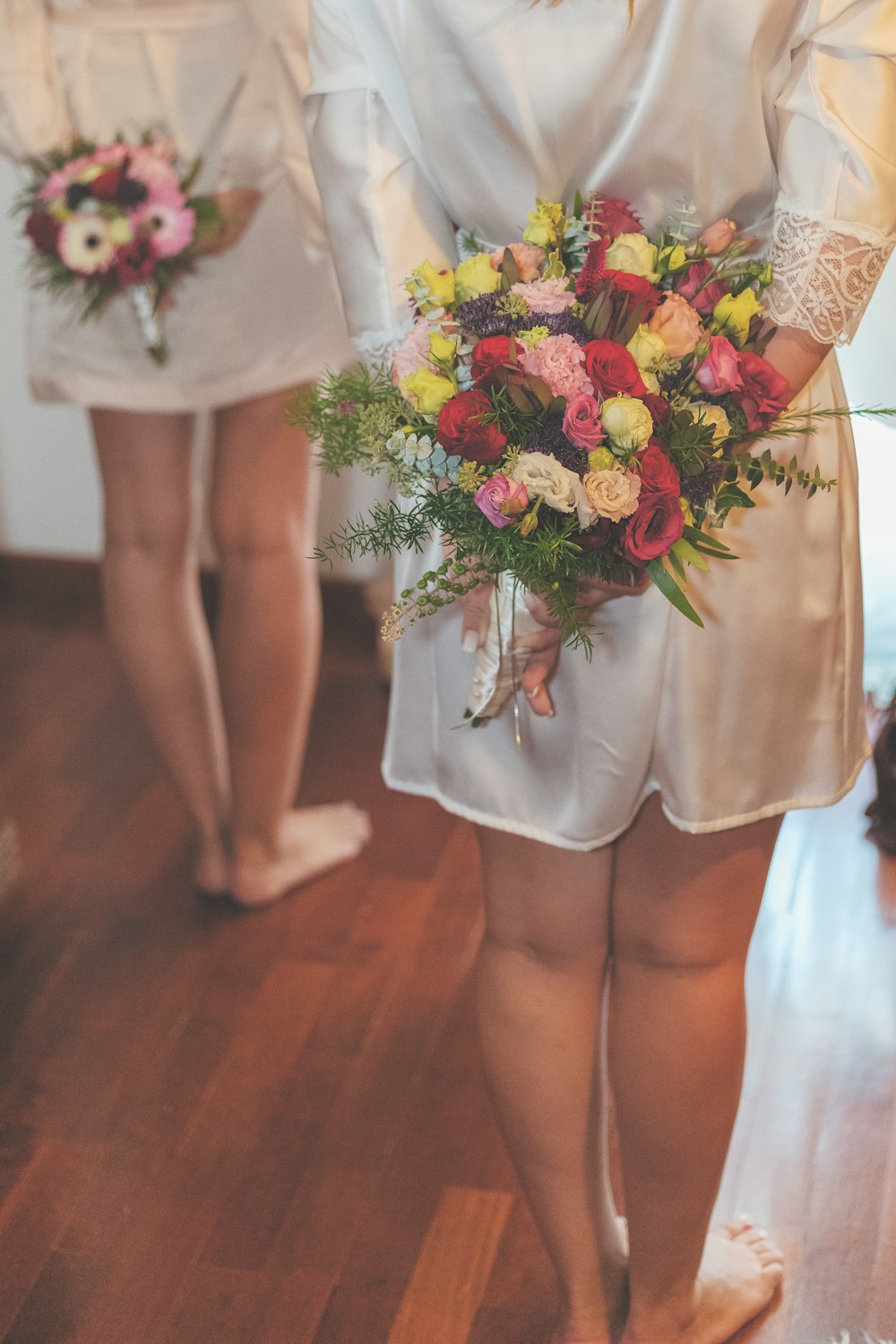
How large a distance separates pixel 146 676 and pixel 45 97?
859mm

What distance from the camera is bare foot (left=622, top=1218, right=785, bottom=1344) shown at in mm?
1589

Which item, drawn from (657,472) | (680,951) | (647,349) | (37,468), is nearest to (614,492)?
(657,472)

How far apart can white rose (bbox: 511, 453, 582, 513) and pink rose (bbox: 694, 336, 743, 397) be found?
15 centimetres

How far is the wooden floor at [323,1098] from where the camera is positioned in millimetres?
1723

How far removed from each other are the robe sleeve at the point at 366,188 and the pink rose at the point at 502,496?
1.02 feet

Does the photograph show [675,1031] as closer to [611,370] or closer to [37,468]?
[611,370]

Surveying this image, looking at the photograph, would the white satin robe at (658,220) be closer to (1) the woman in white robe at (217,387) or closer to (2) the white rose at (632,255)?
(2) the white rose at (632,255)

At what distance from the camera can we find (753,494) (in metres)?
1.26

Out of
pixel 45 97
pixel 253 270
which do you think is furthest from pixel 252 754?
pixel 45 97

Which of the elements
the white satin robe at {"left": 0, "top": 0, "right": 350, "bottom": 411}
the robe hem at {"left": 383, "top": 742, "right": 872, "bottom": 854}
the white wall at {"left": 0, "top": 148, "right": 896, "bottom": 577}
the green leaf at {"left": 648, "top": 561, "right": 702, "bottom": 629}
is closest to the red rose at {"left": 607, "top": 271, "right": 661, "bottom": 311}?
the green leaf at {"left": 648, "top": 561, "right": 702, "bottom": 629}

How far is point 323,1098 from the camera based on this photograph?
201cm

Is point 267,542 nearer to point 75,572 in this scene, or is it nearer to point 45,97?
point 45,97

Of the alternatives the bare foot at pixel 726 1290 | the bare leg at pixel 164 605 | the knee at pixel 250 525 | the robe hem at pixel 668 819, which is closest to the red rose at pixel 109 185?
the bare leg at pixel 164 605

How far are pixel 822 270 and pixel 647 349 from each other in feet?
0.52
